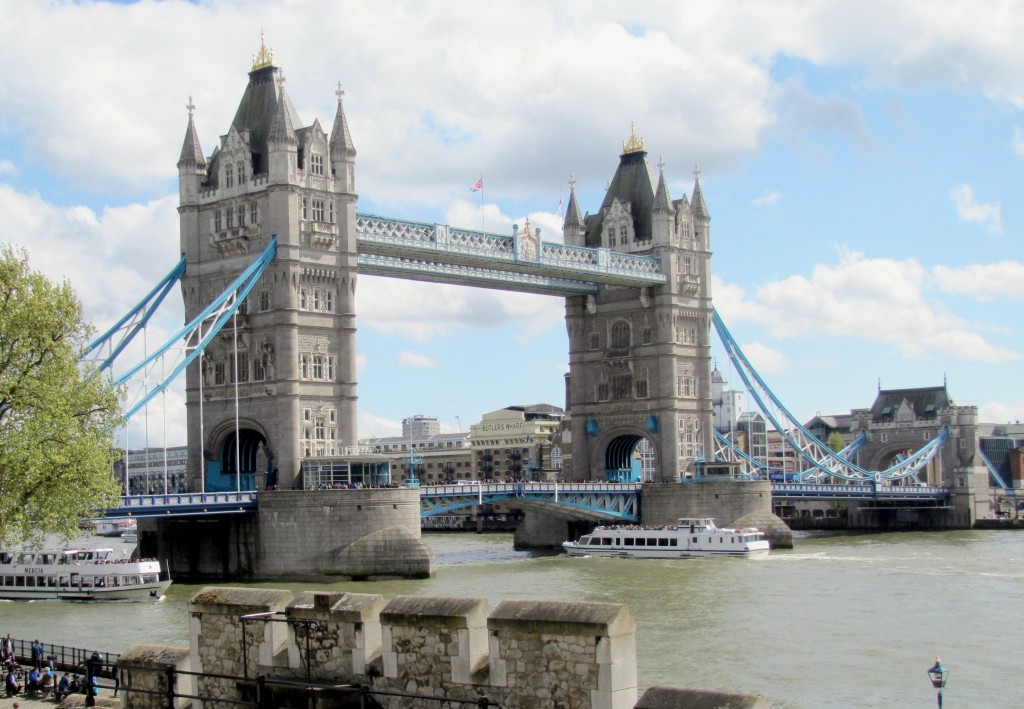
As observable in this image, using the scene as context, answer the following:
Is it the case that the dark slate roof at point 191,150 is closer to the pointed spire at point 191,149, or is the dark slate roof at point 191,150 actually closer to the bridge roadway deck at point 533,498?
the pointed spire at point 191,149

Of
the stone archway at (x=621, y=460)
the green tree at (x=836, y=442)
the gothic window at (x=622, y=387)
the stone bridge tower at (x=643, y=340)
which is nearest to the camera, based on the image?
the stone bridge tower at (x=643, y=340)

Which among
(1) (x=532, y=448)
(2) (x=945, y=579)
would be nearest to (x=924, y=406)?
(1) (x=532, y=448)

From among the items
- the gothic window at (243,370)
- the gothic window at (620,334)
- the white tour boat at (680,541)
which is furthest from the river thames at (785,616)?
the gothic window at (620,334)

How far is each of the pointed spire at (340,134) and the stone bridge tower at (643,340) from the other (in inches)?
1036

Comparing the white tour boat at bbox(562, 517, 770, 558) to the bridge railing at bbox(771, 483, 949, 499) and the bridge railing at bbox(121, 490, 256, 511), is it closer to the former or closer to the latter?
the bridge railing at bbox(771, 483, 949, 499)

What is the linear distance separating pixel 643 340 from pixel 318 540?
35370mm

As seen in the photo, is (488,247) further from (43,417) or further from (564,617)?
(564,617)

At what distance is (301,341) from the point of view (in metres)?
66.3

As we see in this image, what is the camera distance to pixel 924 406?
391 feet

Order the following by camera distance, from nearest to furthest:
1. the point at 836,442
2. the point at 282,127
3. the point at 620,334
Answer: the point at 282,127, the point at 620,334, the point at 836,442

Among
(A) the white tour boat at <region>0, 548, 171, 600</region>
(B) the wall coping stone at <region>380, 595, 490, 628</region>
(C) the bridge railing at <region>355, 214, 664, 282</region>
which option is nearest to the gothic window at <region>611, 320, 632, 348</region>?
(C) the bridge railing at <region>355, 214, 664, 282</region>

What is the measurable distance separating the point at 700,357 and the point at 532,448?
66643mm

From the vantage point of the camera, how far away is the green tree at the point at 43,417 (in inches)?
1254

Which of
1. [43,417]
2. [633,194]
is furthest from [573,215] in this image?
[43,417]
